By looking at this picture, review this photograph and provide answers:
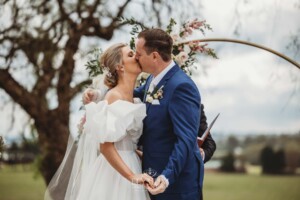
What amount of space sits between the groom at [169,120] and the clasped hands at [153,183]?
0.27ft

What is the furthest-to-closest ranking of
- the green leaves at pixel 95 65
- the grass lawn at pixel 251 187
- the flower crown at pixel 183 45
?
the grass lawn at pixel 251 187 → the green leaves at pixel 95 65 → the flower crown at pixel 183 45

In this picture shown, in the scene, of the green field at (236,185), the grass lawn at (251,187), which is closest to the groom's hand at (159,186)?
the green field at (236,185)

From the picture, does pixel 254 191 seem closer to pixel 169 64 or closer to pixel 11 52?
pixel 11 52

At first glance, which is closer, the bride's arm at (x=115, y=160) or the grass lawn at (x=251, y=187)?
the bride's arm at (x=115, y=160)

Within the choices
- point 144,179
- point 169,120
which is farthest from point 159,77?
Result: point 144,179

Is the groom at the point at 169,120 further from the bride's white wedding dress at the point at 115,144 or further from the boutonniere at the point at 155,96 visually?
the bride's white wedding dress at the point at 115,144

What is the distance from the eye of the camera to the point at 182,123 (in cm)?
292

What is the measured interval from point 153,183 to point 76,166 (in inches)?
39.7

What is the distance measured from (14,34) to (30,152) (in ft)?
42.6

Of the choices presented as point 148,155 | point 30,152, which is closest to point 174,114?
point 148,155

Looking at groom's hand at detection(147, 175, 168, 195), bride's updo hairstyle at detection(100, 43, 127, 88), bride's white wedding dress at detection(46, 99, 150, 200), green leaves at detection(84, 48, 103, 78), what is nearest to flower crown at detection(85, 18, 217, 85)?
green leaves at detection(84, 48, 103, 78)

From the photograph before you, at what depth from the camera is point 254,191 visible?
4712 cm

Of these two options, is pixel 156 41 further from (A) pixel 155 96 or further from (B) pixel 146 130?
(B) pixel 146 130

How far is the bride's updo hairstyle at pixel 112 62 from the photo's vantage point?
3363mm
